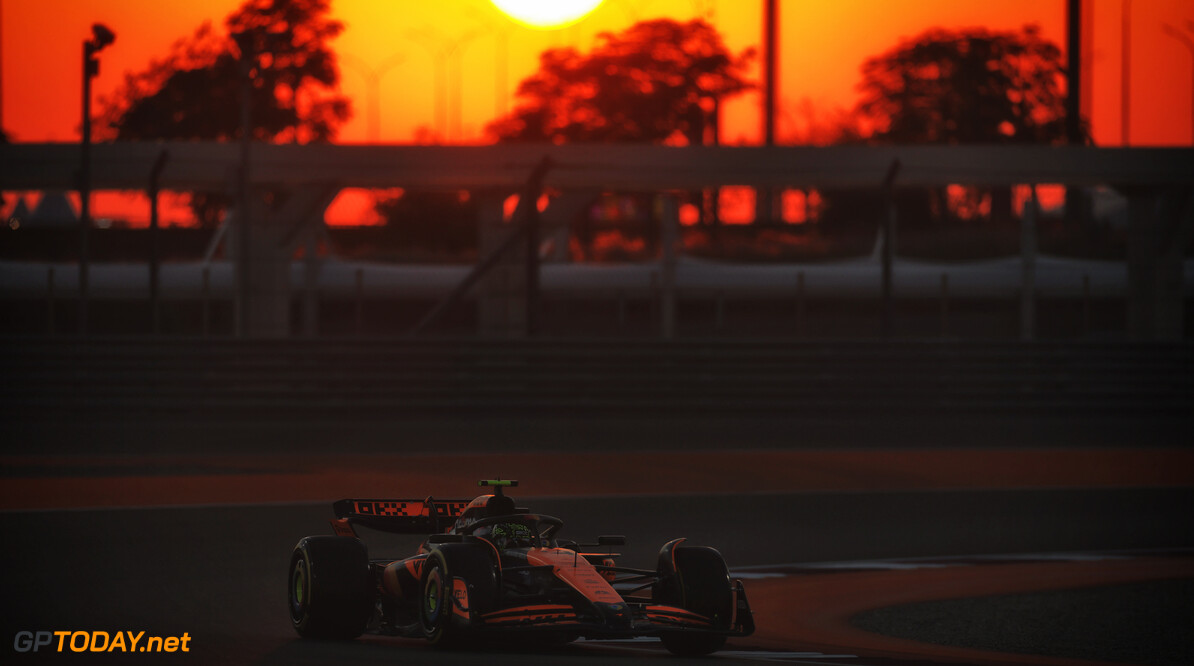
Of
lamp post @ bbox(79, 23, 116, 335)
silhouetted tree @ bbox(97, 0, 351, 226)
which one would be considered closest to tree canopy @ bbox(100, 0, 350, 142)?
silhouetted tree @ bbox(97, 0, 351, 226)

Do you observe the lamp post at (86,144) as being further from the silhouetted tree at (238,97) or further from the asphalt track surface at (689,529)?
the silhouetted tree at (238,97)

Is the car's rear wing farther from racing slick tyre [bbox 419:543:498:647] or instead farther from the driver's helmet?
racing slick tyre [bbox 419:543:498:647]

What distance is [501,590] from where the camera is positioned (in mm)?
6812

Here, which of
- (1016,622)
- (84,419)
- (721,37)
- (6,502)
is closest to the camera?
(1016,622)

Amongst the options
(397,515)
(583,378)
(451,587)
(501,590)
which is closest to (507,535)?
(501,590)

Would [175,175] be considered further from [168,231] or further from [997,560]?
[168,231]

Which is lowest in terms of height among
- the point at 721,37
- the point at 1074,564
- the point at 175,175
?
the point at 1074,564

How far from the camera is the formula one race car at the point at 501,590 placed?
21.8ft

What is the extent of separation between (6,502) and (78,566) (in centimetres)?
364

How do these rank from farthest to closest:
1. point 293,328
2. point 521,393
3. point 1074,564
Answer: point 293,328
point 521,393
point 1074,564

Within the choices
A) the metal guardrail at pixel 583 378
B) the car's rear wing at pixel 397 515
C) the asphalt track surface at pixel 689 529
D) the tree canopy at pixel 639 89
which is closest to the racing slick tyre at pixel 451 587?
the asphalt track surface at pixel 689 529

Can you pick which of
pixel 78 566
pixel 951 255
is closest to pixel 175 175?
pixel 78 566

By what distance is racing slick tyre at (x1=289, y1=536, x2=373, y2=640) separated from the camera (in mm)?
7203

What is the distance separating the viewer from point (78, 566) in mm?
9883
